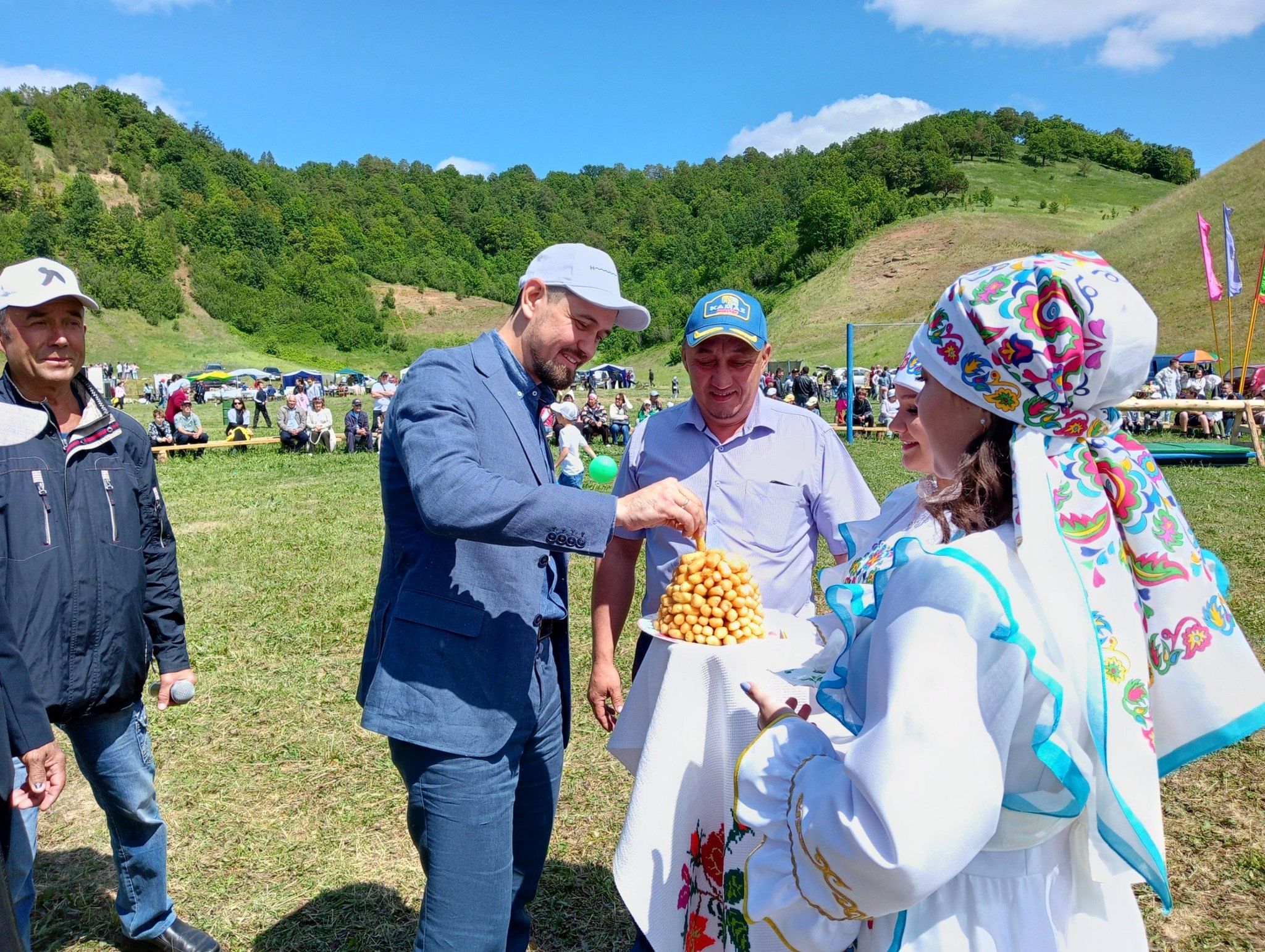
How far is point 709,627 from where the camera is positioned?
2404 millimetres

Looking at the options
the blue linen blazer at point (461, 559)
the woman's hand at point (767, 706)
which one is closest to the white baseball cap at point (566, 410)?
the blue linen blazer at point (461, 559)

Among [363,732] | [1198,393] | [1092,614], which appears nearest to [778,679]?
[1092,614]

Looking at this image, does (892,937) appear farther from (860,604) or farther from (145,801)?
(145,801)

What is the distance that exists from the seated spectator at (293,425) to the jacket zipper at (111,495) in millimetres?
19452

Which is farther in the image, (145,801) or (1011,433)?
(145,801)

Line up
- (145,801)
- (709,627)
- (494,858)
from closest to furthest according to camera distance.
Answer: (494,858), (709,627), (145,801)

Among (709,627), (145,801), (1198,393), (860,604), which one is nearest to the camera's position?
(860,604)

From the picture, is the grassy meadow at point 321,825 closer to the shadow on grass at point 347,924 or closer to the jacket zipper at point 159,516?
the shadow on grass at point 347,924

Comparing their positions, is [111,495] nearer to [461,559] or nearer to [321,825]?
[461,559]

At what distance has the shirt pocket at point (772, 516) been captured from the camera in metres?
3.00

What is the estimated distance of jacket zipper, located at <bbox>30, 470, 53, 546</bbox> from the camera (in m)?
2.61

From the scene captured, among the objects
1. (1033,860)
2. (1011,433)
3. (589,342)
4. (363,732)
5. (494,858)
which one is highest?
(589,342)

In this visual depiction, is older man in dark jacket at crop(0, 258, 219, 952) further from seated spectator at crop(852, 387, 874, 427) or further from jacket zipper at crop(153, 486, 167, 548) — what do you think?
seated spectator at crop(852, 387, 874, 427)

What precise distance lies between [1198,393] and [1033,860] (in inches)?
1013
